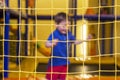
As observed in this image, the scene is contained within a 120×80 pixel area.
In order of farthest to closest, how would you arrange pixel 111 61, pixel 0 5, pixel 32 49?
pixel 111 61 < pixel 32 49 < pixel 0 5

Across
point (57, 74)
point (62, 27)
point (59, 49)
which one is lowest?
point (57, 74)

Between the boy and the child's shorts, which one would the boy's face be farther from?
the child's shorts

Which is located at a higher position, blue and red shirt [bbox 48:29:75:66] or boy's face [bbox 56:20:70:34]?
boy's face [bbox 56:20:70:34]

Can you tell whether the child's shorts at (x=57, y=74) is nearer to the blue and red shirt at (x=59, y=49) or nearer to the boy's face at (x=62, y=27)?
the blue and red shirt at (x=59, y=49)

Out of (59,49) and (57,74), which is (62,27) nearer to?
(59,49)

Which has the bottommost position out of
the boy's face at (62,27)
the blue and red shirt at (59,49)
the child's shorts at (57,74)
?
the child's shorts at (57,74)

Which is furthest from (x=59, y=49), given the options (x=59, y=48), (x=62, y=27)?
(x=62, y=27)

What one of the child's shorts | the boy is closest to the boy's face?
the boy

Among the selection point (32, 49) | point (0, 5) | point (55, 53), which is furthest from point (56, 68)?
point (32, 49)

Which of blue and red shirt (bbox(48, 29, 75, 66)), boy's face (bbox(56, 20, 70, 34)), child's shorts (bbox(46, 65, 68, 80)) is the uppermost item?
boy's face (bbox(56, 20, 70, 34))

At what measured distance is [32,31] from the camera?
9.47ft

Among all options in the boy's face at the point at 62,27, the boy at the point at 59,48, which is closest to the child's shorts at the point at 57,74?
the boy at the point at 59,48

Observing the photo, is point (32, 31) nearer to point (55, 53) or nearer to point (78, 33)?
point (78, 33)

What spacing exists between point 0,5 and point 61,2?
152 centimetres
